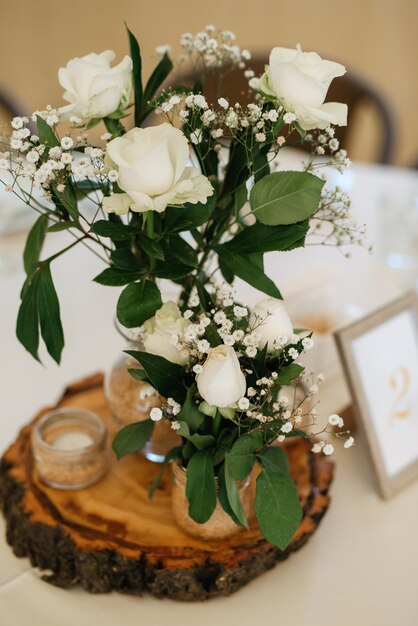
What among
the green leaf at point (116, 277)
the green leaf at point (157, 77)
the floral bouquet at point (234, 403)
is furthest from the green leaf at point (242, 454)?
the green leaf at point (157, 77)

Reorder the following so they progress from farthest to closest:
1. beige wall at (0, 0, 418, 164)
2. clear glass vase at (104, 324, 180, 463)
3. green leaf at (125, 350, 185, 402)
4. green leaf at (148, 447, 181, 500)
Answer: beige wall at (0, 0, 418, 164), clear glass vase at (104, 324, 180, 463), green leaf at (148, 447, 181, 500), green leaf at (125, 350, 185, 402)

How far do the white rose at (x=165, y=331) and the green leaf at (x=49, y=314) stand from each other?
0.33 ft

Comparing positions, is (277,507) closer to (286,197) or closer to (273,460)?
(273,460)

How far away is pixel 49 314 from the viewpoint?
0.82m

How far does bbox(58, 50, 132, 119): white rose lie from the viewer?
78 centimetres

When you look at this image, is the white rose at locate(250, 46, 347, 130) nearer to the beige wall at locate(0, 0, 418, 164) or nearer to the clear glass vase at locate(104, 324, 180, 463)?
the clear glass vase at locate(104, 324, 180, 463)

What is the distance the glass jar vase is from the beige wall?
9.11ft

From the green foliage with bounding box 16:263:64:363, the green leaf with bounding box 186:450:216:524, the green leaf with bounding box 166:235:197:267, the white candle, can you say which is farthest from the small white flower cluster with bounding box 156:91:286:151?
the white candle

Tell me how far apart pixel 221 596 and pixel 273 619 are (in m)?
0.07

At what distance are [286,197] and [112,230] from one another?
0.19 m

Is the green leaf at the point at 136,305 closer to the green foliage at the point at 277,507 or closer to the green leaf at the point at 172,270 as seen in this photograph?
the green leaf at the point at 172,270

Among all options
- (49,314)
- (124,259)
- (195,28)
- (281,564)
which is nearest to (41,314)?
(49,314)

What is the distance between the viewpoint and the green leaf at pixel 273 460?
0.84m

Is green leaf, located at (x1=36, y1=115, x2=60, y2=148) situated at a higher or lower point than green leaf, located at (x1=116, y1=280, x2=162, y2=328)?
higher
